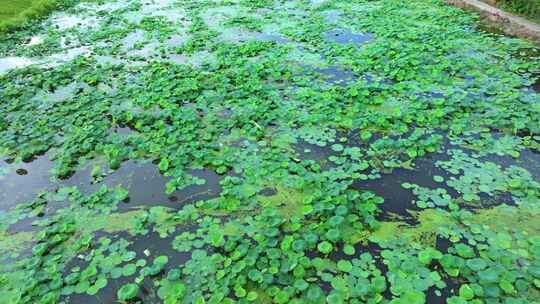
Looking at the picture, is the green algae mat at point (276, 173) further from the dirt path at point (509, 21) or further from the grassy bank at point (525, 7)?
the grassy bank at point (525, 7)

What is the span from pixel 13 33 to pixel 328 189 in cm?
1063

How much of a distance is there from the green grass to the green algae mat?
9.92 ft

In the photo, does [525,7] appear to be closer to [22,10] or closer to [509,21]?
[509,21]

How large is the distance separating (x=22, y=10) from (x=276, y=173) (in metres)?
12.4

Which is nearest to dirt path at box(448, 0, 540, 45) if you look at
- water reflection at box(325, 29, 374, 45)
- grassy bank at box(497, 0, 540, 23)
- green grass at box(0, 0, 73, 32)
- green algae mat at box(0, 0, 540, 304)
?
grassy bank at box(497, 0, 540, 23)

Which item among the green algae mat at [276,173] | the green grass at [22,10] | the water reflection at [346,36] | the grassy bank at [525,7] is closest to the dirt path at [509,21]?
the grassy bank at [525,7]

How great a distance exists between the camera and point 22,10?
1255 centimetres

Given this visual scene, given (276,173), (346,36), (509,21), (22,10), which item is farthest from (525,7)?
(22,10)

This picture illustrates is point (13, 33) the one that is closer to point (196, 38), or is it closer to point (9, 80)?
point (9, 80)

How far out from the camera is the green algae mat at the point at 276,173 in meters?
3.29

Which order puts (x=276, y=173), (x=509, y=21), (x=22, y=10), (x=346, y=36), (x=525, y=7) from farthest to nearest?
(x=22, y=10)
(x=525, y=7)
(x=346, y=36)
(x=509, y=21)
(x=276, y=173)

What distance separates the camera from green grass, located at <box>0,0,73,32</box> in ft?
36.5

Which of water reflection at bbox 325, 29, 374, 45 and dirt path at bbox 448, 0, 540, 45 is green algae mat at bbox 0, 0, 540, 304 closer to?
water reflection at bbox 325, 29, 374, 45

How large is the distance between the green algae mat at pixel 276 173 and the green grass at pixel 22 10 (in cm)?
302
